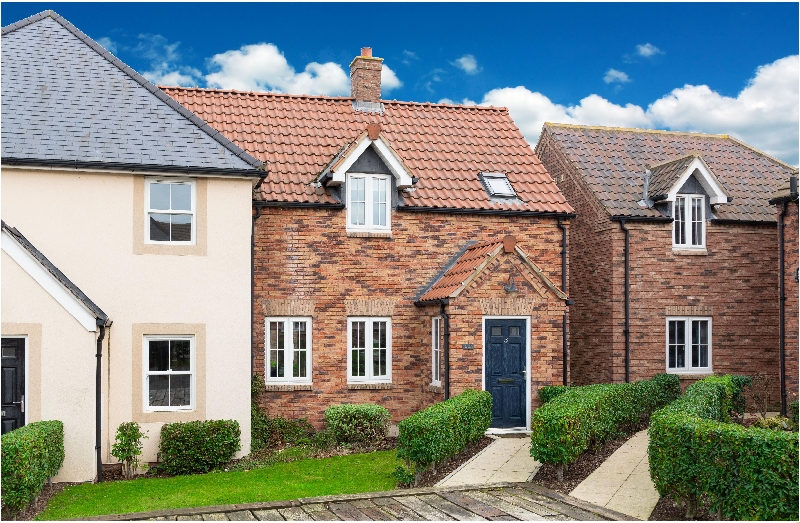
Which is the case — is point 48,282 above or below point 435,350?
above

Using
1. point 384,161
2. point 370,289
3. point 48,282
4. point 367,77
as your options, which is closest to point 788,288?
point 370,289

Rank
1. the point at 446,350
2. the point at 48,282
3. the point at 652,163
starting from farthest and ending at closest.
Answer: the point at 652,163
the point at 446,350
the point at 48,282

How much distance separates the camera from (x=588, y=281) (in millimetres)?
23000

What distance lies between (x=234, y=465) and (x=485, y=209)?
28.2ft

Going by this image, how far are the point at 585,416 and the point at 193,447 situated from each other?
7.37 metres

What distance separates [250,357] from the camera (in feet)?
54.3

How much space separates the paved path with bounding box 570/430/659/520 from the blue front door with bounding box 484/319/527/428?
129 inches

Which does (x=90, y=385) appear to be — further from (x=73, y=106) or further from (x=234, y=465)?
(x=73, y=106)

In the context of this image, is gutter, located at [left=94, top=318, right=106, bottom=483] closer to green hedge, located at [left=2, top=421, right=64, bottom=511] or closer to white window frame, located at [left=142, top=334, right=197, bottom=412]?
white window frame, located at [left=142, top=334, right=197, bottom=412]

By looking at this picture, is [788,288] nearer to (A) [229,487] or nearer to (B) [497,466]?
(B) [497,466]

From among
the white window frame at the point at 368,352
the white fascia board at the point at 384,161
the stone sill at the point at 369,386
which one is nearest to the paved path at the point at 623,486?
the stone sill at the point at 369,386

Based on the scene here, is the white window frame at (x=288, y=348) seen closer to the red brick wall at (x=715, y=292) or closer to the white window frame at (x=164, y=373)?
the white window frame at (x=164, y=373)

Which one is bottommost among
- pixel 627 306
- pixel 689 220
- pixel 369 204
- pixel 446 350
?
pixel 446 350

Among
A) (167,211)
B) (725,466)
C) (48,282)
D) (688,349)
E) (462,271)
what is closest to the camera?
(725,466)
